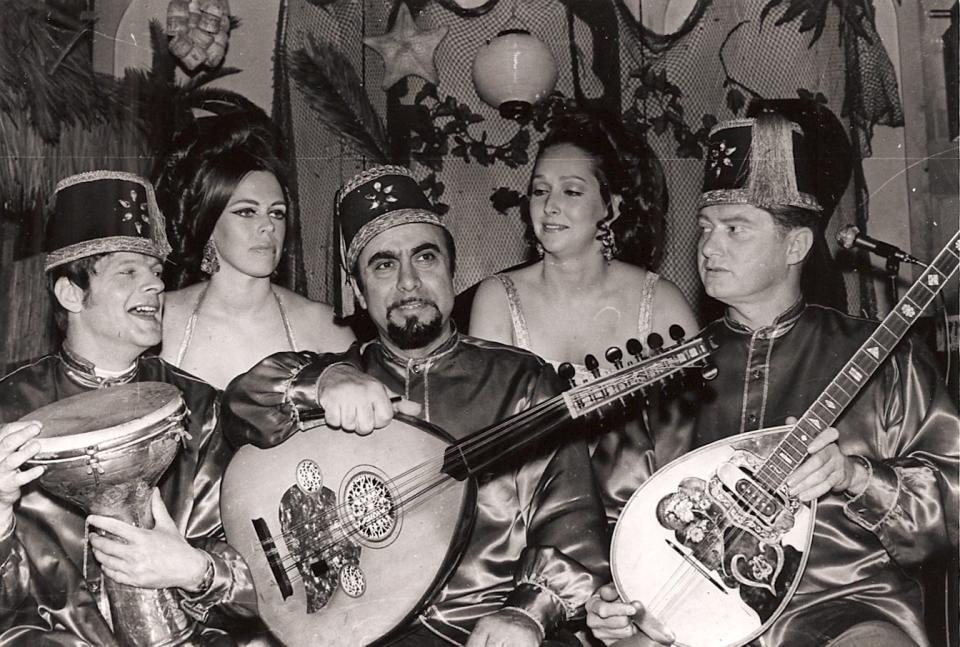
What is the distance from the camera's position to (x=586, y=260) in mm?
3613

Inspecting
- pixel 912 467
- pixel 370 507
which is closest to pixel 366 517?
pixel 370 507

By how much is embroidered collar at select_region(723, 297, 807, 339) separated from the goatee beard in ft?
2.90

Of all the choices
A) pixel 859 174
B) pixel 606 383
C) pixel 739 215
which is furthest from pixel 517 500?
pixel 859 174

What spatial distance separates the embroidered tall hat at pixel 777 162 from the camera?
3.27 meters

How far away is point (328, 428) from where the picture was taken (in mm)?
3078

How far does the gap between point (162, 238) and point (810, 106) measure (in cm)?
206

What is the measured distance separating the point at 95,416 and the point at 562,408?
4.13 ft

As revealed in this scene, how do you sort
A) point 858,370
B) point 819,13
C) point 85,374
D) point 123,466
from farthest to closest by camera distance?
point 819,13 → point 85,374 → point 858,370 → point 123,466

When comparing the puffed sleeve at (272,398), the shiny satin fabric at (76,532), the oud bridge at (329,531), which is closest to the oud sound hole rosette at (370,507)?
the oud bridge at (329,531)

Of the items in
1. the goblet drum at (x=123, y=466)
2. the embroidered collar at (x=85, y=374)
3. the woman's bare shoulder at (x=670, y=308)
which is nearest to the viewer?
the goblet drum at (x=123, y=466)

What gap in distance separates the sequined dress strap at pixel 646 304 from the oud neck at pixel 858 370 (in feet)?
1.96

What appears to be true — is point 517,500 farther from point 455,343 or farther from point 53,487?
point 53,487

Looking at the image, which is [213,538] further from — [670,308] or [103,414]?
[670,308]

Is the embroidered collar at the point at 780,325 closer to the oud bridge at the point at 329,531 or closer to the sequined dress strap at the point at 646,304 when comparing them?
the sequined dress strap at the point at 646,304
